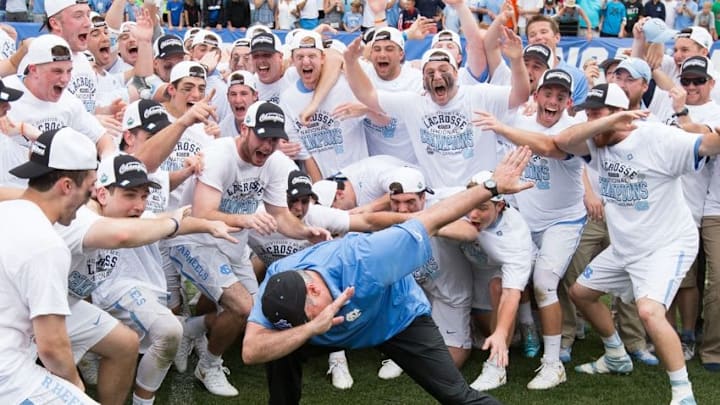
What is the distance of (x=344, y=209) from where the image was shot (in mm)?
8914

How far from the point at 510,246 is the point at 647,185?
4.07 feet

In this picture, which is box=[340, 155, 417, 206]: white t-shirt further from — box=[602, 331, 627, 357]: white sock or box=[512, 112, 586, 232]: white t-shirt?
box=[602, 331, 627, 357]: white sock

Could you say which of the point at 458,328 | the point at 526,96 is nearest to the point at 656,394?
the point at 458,328

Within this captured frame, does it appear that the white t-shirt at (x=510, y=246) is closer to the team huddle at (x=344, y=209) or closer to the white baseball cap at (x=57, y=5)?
the team huddle at (x=344, y=209)

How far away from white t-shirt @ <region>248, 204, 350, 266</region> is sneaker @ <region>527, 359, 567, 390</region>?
6.78ft

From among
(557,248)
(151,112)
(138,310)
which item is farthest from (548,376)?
(151,112)

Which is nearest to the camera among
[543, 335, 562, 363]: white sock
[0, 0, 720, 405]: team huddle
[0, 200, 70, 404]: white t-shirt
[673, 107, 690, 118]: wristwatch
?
[0, 200, 70, 404]: white t-shirt

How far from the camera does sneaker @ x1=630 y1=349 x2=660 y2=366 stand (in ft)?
29.1

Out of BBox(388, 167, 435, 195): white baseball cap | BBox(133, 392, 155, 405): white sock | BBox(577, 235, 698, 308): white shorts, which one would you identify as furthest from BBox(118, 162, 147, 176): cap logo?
BBox(577, 235, 698, 308): white shorts

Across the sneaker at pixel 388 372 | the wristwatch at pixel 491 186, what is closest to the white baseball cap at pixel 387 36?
the sneaker at pixel 388 372

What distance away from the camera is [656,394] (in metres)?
8.03

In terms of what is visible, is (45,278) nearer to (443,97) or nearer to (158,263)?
(158,263)

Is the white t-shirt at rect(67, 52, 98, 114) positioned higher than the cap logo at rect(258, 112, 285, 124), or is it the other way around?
the cap logo at rect(258, 112, 285, 124)

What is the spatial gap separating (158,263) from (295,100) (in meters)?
2.65
